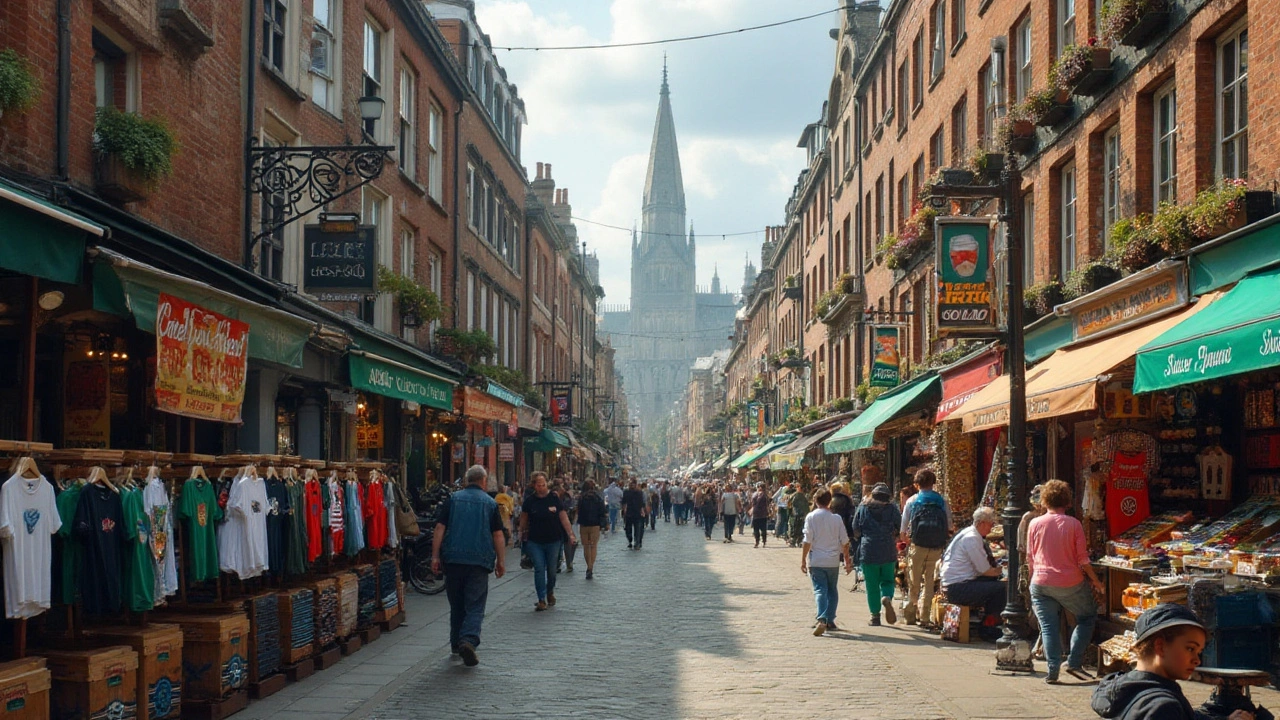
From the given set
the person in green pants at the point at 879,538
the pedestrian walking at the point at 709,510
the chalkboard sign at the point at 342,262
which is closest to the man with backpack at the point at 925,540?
the person in green pants at the point at 879,538

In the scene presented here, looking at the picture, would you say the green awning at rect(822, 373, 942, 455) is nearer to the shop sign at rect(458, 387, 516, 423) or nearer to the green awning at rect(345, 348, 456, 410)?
the shop sign at rect(458, 387, 516, 423)

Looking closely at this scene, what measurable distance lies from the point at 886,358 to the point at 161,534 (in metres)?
19.8

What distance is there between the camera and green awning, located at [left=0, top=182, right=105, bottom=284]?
6965 mm

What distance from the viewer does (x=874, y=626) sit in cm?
1484

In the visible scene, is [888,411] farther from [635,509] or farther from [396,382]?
[635,509]

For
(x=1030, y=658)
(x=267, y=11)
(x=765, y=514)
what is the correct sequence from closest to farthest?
(x=1030, y=658) → (x=267, y=11) → (x=765, y=514)

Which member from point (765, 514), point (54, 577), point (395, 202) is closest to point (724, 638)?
point (54, 577)

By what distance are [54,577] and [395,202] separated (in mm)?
15915

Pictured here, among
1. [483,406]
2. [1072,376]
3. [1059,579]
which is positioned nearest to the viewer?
[1059,579]

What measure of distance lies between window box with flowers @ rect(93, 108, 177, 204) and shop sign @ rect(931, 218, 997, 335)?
861 cm

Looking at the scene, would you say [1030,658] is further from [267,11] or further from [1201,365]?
[267,11]

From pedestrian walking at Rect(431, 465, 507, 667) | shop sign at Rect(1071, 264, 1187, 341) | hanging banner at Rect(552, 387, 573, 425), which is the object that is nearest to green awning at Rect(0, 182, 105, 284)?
pedestrian walking at Rect(431, 465, 507, 667)

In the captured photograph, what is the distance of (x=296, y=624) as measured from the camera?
1051 centimetres

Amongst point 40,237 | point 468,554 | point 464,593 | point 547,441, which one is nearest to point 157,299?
point 40,237
